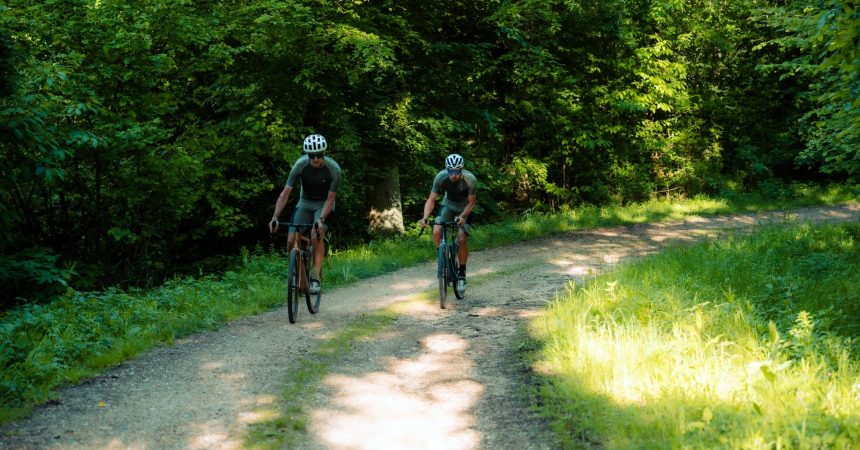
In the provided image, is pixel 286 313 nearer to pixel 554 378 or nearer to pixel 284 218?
pixel 554 378

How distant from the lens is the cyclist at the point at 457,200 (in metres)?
10.0

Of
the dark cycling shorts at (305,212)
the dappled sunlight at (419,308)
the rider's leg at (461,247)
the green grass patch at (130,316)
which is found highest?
the dark cycling shorts at (305,212)

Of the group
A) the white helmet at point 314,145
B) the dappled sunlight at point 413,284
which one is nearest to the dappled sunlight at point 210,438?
the white helmet at point 314,145

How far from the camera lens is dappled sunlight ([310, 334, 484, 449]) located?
5.06 meters

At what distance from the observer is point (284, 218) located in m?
18.0

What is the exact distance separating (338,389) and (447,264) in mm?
4009

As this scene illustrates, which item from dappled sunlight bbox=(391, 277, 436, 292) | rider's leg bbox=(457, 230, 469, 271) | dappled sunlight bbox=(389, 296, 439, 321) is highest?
rider's leg bbox=(457, 230, 469, 271)

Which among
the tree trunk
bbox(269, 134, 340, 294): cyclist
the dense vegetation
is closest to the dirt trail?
bbox(269, 134, 340, 294): cyclist

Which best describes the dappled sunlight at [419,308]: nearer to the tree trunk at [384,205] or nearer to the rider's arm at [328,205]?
the rider's arm at [328,205]

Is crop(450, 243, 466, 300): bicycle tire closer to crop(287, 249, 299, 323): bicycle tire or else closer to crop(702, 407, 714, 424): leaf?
crop(287, 249, 299, 323): bicycle tire

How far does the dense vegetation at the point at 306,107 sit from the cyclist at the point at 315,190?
Answer: 275 centimetres

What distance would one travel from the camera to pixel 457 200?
10430 millimetres

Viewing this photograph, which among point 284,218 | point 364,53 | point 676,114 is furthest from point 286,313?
point 676,114

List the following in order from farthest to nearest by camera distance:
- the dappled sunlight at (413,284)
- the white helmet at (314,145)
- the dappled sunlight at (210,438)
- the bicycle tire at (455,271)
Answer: the dappled sunlight at (413,284), the bicycle tire at (455,271), the white helmet at (314,145), the dappled sunlight at (210,438)
